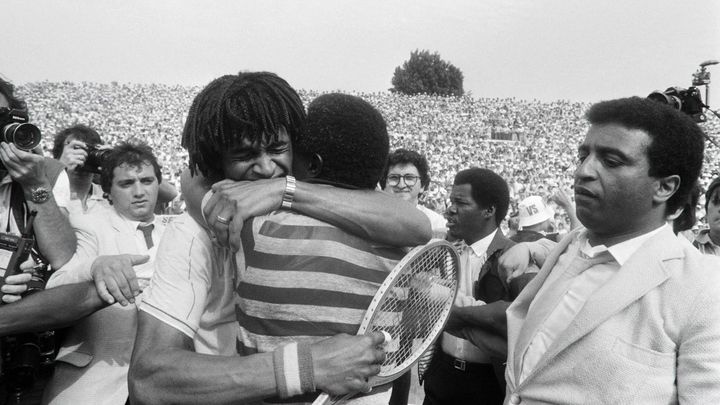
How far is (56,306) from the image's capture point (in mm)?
2213

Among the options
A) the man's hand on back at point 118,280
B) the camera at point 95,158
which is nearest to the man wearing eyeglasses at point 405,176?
the camera at point 95,158

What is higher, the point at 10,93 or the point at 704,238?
the point at 10,93

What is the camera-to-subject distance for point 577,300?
180 centimetres

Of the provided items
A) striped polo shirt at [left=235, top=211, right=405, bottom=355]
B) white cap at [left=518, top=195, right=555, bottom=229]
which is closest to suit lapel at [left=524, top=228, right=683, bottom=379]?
striped polo shirt at [left=235, top=211, right=405, bottom=355]

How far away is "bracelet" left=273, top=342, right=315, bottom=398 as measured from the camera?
1.37m

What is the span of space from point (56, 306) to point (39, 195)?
1.68 ft

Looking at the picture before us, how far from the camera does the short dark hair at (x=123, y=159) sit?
3641 mm

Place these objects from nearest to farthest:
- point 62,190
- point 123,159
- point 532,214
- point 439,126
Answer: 1. point 123,159
2. point 62,190
3. point 532,214
4. point 439,126

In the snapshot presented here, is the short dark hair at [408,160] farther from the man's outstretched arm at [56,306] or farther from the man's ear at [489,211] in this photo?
the man's outstretched arm at [56,306]

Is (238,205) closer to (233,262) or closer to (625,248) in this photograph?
(233,262)

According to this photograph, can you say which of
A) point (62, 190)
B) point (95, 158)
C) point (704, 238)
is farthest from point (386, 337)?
point (704, 238)

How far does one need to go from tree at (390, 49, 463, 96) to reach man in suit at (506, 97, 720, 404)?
222ft

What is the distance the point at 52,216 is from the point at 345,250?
5.39ft

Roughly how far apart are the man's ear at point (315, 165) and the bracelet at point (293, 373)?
502mm
